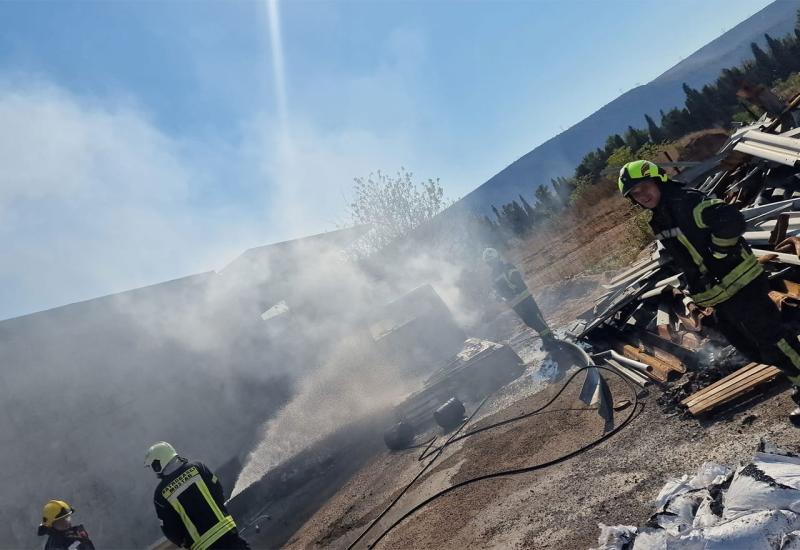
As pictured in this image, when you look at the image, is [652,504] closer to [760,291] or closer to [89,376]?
[760,291]

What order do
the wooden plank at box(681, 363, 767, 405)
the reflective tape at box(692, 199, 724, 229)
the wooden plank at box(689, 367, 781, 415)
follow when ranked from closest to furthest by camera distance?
the reflective tape at box(692, 199, 724, 229), the wooden plank at box(689, 367, 781, 415), the wooden plank at box(681, 363, 767, 405)

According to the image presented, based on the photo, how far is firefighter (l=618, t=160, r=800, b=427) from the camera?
3.42m

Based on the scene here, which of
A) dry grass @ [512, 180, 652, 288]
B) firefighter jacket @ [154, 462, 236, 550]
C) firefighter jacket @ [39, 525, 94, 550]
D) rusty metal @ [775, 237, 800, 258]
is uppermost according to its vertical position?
firefighter jacket @ [39, 525, 94, 550]

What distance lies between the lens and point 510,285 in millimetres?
8945

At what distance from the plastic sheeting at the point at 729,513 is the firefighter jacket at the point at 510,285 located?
5940 mm

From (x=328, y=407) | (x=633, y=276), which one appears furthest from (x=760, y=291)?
(x=328, y=407)

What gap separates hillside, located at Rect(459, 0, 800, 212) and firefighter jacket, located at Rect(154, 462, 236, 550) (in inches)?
3246

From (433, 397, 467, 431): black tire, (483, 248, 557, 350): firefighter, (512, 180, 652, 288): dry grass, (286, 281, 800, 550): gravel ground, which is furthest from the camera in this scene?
(512, 180, 652, 288): dry grass

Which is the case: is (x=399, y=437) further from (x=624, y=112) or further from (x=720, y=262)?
(x=624, y=112)

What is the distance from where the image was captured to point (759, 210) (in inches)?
234

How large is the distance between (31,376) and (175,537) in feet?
31.4

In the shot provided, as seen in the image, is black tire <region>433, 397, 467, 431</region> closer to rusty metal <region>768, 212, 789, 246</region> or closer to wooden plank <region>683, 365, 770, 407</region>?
wooden plank <region>683, 365, 770, 407</region>

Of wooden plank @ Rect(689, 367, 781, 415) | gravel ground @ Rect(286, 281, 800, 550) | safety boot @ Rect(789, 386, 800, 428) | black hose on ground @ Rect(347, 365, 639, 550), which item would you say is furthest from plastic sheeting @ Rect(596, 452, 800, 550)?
black hose on ground @ Rect(347, 365, 639, 550)

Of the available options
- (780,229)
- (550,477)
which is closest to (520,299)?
(780,229)
